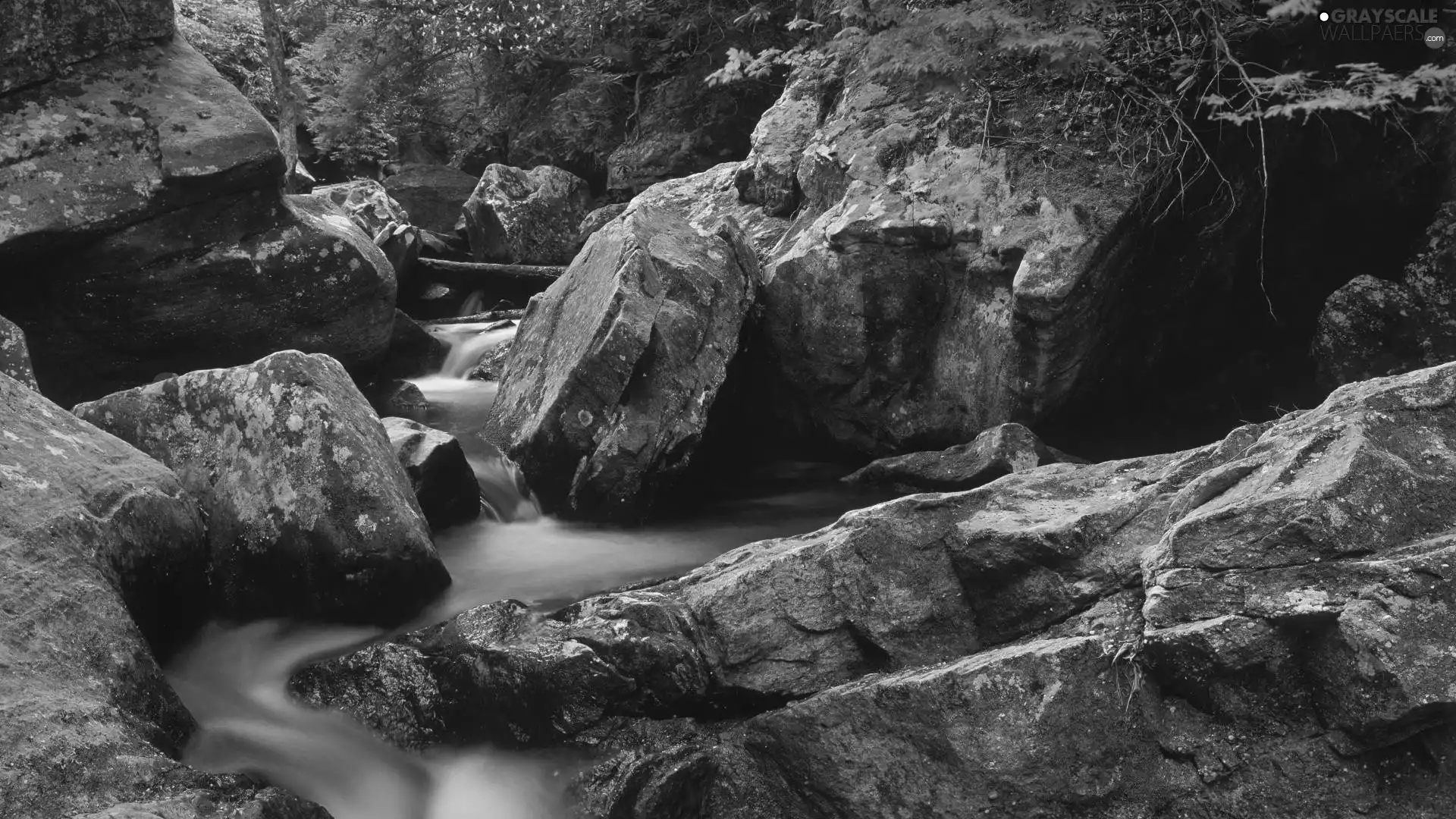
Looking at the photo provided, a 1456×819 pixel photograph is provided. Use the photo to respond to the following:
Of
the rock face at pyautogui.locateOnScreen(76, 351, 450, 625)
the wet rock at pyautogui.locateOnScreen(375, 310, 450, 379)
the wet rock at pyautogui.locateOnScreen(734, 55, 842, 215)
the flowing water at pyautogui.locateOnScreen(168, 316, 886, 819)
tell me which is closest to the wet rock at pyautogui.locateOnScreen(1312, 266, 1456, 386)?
the flowing water at pyautogui.locateOnScreen(168, 316, 886, 819)

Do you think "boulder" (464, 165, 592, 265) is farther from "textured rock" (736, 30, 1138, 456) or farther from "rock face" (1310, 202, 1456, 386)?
"rock face" (1310, 202, 1456, 386)

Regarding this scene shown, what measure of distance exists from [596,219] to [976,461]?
9970mm

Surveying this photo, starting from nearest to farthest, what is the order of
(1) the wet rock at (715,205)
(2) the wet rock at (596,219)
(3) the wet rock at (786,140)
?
(1) the wet rock at (715,205) < (3) the wet rock at (786,140) < (2) the wet rock at (596,219)

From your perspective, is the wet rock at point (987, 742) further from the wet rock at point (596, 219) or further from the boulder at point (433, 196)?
the boulder at point (433, 196)

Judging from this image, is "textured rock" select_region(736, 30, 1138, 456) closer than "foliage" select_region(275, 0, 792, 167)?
Yes

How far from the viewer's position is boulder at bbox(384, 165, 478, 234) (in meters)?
18.3

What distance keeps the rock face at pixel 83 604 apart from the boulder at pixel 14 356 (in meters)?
1.29

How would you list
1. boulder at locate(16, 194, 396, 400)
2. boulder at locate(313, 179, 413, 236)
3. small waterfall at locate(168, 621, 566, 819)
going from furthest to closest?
boulder at locate(313, 179, 413, 236)
boulder at locate(16, 194, 396, 400)
small waterfall at locate(168, 621, 566, 819)

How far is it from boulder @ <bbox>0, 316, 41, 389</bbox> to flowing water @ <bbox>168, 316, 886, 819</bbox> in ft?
6.54

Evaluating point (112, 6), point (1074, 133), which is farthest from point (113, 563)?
point (1074, 133)

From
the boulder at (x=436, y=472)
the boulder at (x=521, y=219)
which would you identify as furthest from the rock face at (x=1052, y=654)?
the boulder at (x=521, y=219)

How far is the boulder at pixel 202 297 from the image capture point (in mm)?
7582

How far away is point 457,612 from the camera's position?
5355 mm

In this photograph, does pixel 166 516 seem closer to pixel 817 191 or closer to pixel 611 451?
pixel 611 451
